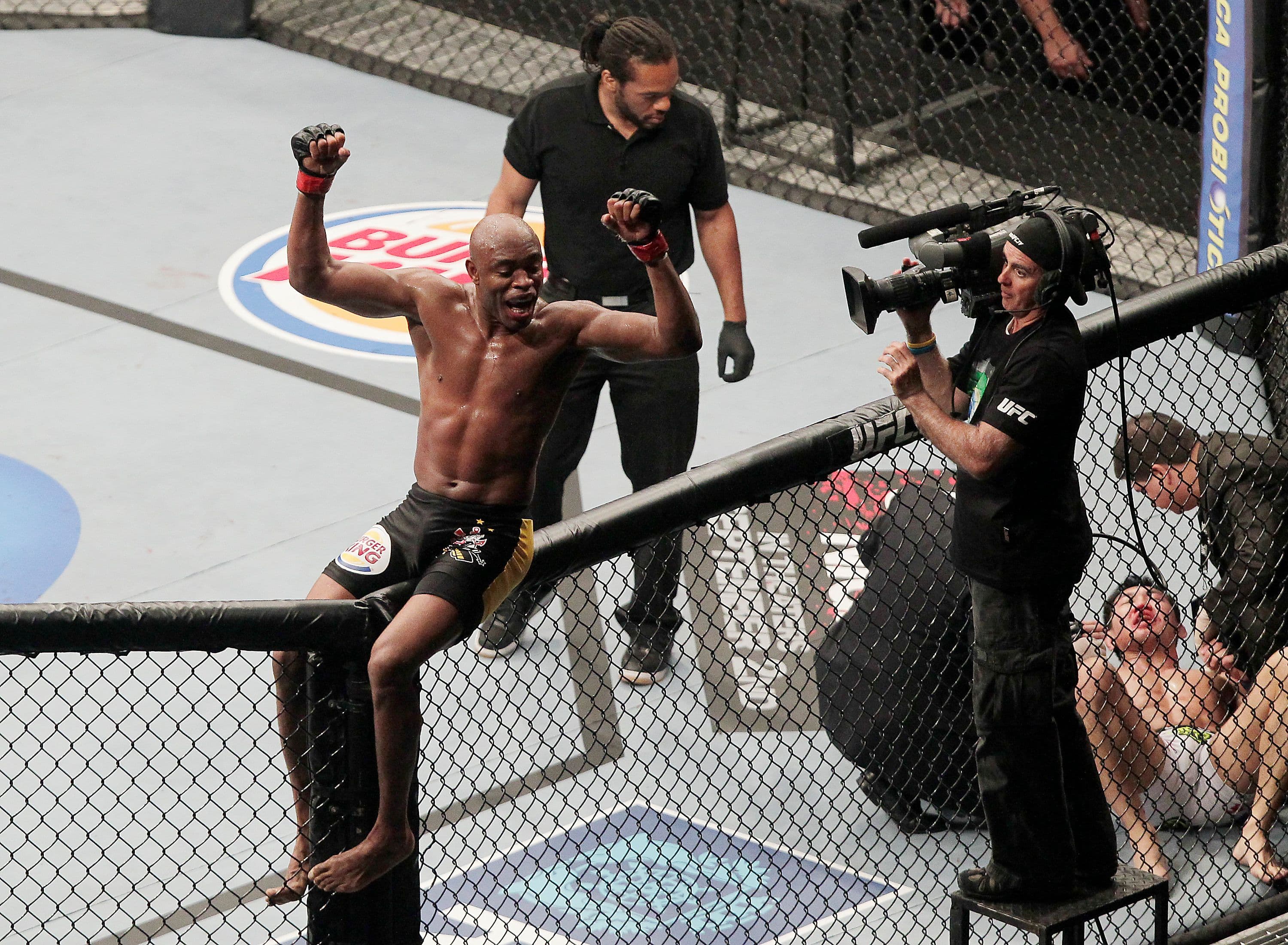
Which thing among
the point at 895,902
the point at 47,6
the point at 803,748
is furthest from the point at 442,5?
the point at 895,902

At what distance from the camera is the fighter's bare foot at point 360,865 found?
298 centimetres

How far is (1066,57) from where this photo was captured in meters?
9.08

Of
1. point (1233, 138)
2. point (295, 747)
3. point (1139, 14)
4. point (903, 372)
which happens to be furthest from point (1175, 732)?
point (1139, 14)

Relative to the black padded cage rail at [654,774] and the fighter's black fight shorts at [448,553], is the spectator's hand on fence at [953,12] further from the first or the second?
the fighter's black fight shorts at [448,553]

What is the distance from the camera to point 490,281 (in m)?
3.42

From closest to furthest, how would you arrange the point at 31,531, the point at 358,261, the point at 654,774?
the point at 654,774
the point at 31,531
the point at 358,261

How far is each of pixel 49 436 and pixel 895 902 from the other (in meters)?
3.88

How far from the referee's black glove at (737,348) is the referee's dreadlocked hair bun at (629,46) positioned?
0.84m

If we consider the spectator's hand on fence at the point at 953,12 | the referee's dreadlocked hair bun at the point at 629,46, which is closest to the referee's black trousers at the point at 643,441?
the referee's dreadlocked hair bun at the point at 629,46

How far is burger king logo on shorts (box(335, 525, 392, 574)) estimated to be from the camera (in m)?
3.43

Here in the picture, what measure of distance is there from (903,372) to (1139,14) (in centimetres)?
617

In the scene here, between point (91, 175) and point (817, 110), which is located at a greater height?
point (817, 110)

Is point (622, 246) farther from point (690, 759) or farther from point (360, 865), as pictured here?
point (360, 865)

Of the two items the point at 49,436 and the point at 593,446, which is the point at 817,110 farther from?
the point at 49,436
